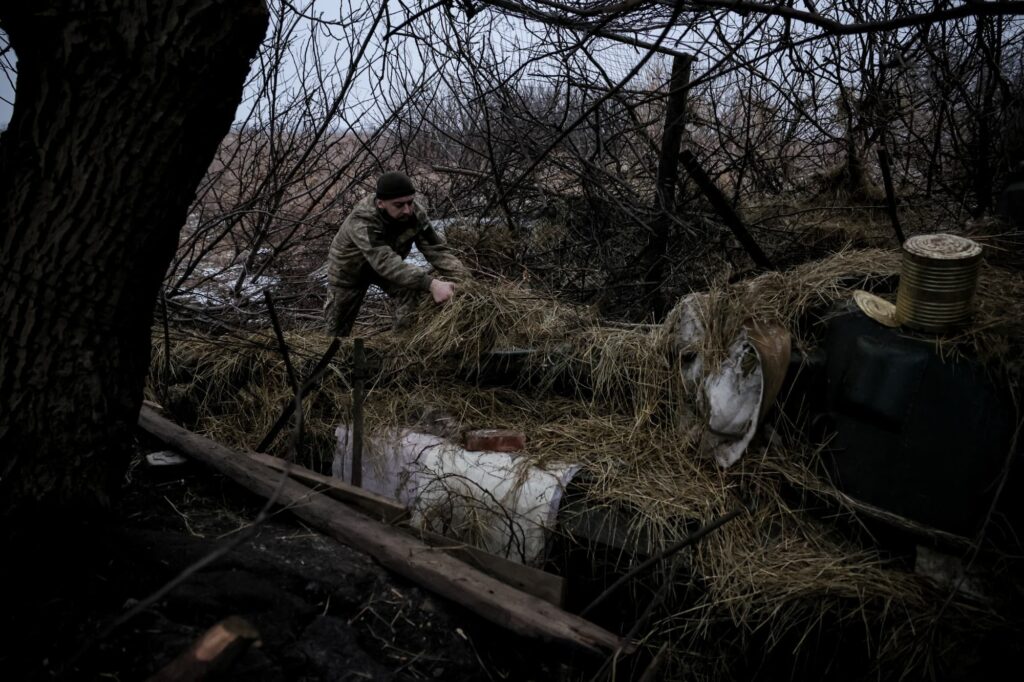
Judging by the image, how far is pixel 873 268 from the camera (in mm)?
3285

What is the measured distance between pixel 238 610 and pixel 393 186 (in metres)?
3.03

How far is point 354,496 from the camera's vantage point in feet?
10.2

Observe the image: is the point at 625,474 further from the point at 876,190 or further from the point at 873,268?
the point at 876,190

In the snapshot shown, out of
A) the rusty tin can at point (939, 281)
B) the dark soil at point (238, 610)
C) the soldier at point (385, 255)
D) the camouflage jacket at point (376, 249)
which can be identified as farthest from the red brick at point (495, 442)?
the rusty tin can at point (939, 281)

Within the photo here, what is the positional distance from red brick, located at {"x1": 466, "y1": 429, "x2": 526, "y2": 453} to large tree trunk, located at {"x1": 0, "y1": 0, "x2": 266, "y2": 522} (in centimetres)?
154

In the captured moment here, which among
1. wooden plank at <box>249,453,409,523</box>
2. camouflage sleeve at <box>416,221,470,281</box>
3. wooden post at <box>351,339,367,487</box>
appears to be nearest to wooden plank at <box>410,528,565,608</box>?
wooden plank at <box>249,453,409,523</box>

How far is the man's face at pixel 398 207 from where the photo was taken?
4664mm

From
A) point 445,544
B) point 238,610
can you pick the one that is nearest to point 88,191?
point 238,610

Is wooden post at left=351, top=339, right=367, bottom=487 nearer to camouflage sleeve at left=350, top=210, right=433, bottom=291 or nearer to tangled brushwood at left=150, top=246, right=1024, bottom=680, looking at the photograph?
tangled brushwood at left=150, top=246, right=1024, bottom=680

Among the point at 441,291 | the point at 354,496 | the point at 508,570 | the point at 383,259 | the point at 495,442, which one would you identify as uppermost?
the point at 383,259

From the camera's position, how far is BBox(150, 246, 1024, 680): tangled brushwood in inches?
100

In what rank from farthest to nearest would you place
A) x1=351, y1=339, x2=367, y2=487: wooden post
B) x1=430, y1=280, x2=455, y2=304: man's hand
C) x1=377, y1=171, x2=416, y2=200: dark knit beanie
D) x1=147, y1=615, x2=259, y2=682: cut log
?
x1=377, y1=171, x2=416, y2=200: dark knit beanie, x1=430, y1=280, x2=455, y2=304: man's hand, x1=351, y1=339, x2=367, y2=487: wooden post, x1=147, y1=615, x2=259, y2=682: cut log

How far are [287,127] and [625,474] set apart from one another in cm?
525

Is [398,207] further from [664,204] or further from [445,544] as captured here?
[445,544]
